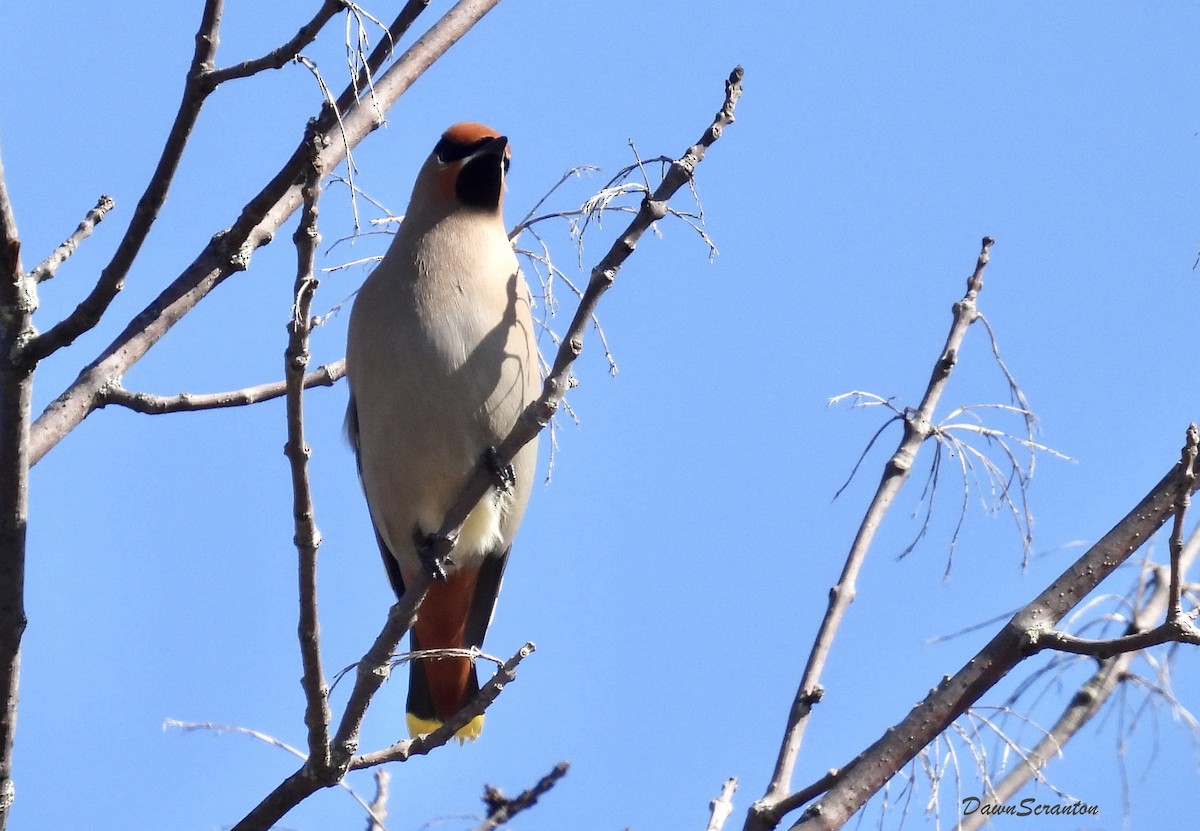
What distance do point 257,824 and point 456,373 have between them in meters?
1.47

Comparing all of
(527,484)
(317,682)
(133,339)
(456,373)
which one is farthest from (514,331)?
(317,682)

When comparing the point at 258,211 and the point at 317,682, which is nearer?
the point at 317,682

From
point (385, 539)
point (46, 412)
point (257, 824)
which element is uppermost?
point (385, 539)

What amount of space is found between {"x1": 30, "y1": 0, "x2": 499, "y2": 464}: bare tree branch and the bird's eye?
0.89m

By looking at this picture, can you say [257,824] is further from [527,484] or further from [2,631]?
[527,484]

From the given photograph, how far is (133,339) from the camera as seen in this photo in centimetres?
304

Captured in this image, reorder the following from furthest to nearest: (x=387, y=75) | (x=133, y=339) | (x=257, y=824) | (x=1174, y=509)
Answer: (x=387, y=75) → (x=133, y=339) → (x=257, y=824) → (x=1174, y=509)

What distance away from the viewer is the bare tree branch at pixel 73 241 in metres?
2.76

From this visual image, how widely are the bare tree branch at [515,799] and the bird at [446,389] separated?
119 centimetres

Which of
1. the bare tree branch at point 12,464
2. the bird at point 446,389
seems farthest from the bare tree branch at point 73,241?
the bird at point 446,389

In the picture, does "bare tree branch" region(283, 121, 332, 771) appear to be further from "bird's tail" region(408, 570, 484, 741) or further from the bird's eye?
the bird's eye

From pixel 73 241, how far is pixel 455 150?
Result: 166 cm

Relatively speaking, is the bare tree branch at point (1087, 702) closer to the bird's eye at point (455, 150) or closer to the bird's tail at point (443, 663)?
the bird's tail at point (443, 663)

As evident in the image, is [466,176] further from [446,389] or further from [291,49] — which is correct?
[291,49]
